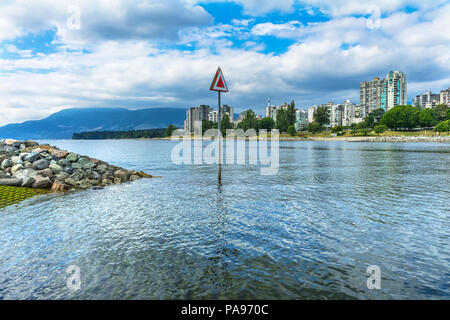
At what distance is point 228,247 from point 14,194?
1760 cm

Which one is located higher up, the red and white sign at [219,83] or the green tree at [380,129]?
the green tree at [380,129]

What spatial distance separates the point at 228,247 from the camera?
996cm

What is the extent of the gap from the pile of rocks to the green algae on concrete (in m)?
1.07

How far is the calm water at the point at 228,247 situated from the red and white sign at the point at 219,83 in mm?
8176

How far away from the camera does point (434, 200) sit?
57.1 ft

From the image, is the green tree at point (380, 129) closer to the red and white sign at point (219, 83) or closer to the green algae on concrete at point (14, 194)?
the red and white sign at point (219, 83)

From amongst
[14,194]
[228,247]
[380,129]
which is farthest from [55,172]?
[380,129]

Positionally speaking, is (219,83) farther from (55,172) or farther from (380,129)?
(380,129)

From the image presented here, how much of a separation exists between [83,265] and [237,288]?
16.1 feet

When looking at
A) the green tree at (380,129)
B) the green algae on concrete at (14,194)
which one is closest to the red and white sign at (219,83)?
the green algae on concrete at (14,194)

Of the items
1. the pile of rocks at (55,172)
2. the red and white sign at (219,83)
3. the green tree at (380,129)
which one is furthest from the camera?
the green tree at (380,129)

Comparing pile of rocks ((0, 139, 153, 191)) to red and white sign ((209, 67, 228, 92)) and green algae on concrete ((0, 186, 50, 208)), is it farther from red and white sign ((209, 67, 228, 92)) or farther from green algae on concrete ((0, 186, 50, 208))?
red and white sign ((209, 67, 228, 92))

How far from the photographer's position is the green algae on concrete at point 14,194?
1766 centimetres
